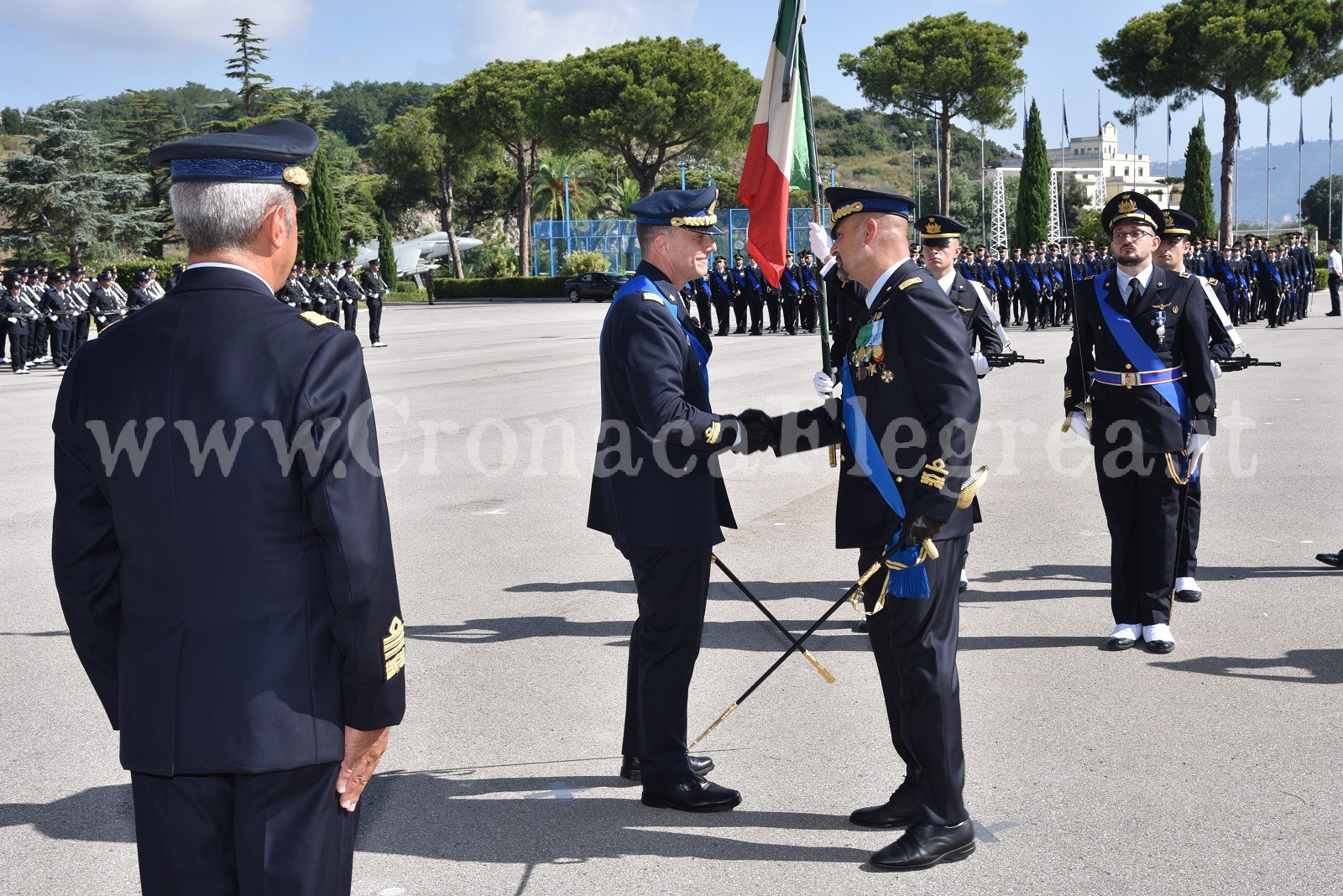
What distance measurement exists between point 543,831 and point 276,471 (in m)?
2.09

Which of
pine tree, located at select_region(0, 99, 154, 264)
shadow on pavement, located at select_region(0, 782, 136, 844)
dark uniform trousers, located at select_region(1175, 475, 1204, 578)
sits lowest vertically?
shadow on pavement, located at select_region(0, 782, 136, 844)

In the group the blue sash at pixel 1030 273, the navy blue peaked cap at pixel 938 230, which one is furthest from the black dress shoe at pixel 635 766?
the blue sash at pixel 1030 273

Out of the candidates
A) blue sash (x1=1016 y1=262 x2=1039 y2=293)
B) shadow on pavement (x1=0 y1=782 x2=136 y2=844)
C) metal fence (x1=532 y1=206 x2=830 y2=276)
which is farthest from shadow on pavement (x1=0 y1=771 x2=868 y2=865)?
metal fence (x1=532 y1=206 x2=830 y2=276)

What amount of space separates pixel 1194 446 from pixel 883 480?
110 inches

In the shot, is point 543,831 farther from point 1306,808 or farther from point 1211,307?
point 1211,307

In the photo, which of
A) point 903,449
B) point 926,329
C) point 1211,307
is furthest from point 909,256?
point 1211,307

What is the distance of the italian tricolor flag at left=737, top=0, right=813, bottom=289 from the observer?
6.16 metres

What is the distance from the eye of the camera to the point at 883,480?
3844mm

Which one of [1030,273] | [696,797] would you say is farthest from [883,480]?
[1030,273]

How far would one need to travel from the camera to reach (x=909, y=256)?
386 cm

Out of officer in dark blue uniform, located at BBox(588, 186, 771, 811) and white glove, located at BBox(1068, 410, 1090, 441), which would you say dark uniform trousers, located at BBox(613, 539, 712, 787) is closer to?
officer in dark blue uniform, located at BBox(588, 186, 771, 811)

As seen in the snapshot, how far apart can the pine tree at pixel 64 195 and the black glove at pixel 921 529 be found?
56.2 meters

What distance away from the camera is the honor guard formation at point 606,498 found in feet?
7.35

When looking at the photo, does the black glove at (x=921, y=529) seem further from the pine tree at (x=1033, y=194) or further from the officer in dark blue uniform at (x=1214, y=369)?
the pine tree at (x=1033, y=194)
